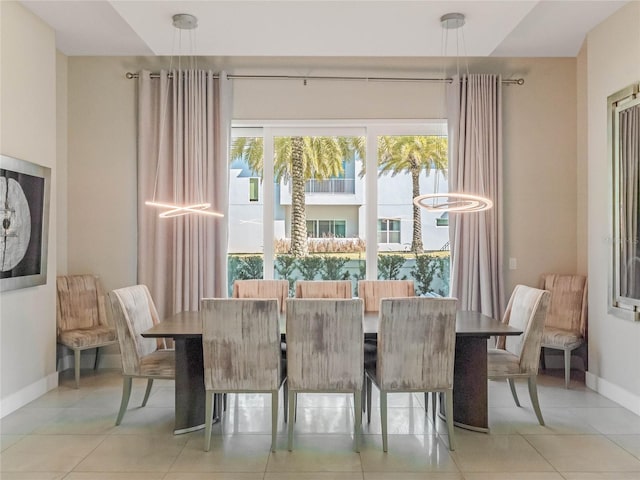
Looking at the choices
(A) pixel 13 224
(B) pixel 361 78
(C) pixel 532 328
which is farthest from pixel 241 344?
(B) pixel 361 78

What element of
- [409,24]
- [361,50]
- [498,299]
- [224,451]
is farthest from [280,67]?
[224,451]

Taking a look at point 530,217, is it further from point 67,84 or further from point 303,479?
point 67,84

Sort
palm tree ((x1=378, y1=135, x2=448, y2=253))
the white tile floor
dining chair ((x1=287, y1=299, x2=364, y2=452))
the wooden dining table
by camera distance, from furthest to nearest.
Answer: palm tree ((x1=378, y1=135, x2=448, y2=253)), the wooden dining table, dining chair ((x1=287, y1=299, x2=364, y2=452)), the white tile floor

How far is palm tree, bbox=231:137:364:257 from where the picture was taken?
17.6 feet

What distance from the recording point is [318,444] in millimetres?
3219

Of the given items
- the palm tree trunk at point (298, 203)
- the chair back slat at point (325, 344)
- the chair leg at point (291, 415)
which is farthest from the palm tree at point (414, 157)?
the chair leg at point (291, 415)

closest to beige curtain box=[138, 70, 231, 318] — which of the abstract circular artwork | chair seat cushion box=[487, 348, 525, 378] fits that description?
the abstract circular artwork

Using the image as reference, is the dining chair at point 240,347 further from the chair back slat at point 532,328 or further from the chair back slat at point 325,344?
the chair back slat at point 532,328

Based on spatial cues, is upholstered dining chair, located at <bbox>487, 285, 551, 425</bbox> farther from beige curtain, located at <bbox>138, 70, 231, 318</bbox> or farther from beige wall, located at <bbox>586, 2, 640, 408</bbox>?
beige curtain, located at <bbox>138, 70, 231, 318</bbox>

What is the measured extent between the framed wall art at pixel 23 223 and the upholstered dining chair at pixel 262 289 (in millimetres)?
1557

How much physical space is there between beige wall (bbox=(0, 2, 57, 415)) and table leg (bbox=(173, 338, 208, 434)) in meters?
1.38

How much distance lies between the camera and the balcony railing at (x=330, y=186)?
5.37m

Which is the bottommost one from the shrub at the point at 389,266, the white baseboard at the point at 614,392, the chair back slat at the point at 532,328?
the white baseboard at the point at 614,392

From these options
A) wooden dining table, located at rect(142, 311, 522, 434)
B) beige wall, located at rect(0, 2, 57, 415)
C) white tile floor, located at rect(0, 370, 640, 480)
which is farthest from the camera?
beige wall, located at rect(0, 2, 57, 415)
